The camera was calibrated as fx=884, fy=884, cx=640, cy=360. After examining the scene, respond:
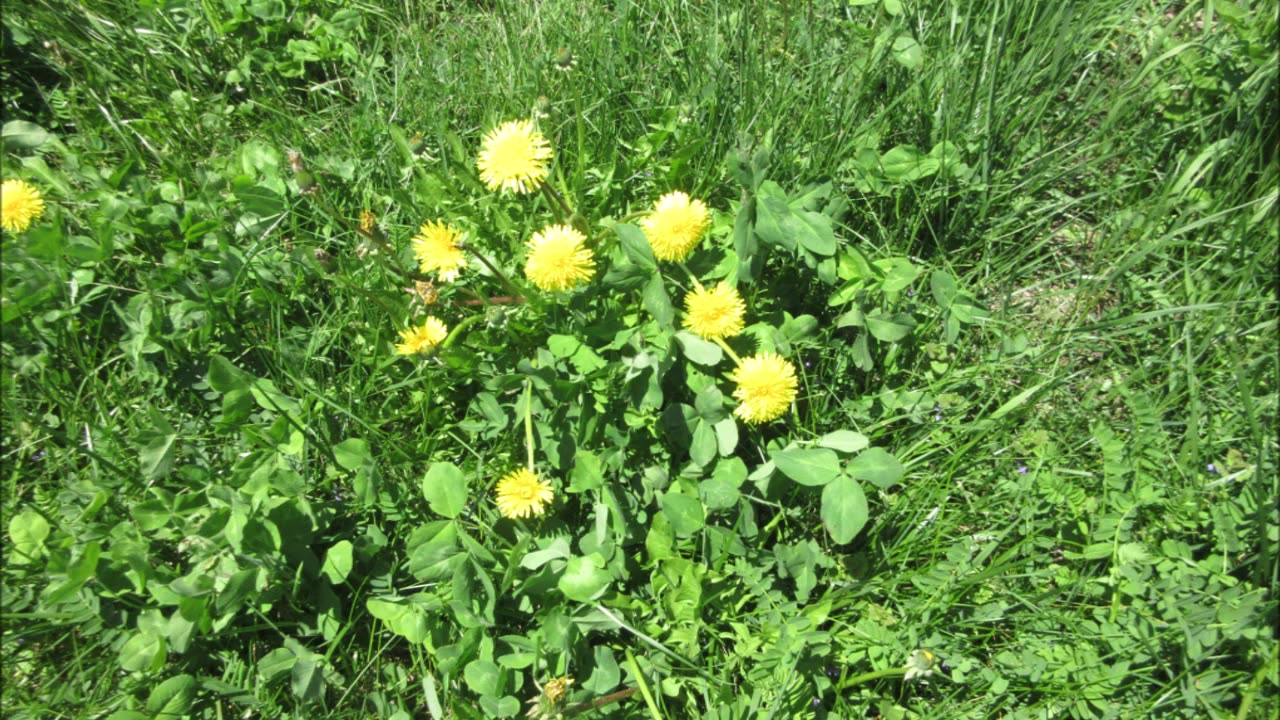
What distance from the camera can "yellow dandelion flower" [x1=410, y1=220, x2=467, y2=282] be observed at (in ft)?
7.81

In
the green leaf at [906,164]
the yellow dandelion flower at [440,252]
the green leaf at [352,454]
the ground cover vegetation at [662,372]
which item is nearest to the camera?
the ground cover vegetation at [662,372]

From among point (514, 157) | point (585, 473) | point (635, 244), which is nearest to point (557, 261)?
point (635, 244)

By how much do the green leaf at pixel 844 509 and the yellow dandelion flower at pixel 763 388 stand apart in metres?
0.23

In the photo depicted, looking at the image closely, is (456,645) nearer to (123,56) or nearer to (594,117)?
(594,117)

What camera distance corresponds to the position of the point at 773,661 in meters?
2.12

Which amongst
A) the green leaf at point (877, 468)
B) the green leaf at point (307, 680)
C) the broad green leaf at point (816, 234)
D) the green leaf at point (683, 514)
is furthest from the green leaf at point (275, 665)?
the broad green leaf at point (816, 234)

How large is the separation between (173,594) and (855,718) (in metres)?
1.65

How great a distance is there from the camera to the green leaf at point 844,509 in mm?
2076

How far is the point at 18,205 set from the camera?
233 cm

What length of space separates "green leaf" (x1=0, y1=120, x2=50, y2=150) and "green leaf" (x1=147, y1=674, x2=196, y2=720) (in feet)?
5.34

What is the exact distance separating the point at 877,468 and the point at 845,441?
0.10 m

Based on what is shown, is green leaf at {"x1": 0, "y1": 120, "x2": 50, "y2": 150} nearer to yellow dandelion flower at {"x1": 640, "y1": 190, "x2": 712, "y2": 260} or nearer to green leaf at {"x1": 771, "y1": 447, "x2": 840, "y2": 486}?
yellow dandelion flower at {"x1": 640, "y1": 190, "x2": 712, "y2": 260}

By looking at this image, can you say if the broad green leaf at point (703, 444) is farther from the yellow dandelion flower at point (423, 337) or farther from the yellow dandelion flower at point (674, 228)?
the yellow dandelion flower at point (423, 337)

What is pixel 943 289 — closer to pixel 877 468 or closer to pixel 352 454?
pixel 877 468
